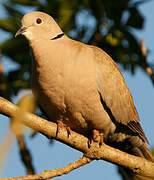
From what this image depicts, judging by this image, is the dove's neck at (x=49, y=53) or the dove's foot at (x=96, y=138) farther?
the dove's neck at (x=49, y=53)

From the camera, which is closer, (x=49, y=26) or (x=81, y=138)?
(x=81, y=138)

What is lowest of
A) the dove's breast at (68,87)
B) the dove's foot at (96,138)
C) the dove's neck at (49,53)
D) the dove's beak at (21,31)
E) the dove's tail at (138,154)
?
the dove's tail at (138,154)

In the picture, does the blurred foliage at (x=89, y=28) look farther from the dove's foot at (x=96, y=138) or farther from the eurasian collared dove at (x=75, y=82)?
the dove's foot at (x=96, y=138)

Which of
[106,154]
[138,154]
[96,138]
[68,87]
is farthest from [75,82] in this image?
[138,154]

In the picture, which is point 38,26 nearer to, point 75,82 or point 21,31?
point 21,31

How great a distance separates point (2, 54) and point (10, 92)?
0.42 m

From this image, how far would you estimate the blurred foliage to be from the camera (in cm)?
279

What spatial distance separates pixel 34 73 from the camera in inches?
107

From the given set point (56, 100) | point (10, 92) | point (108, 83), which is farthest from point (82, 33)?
point (10, 92)

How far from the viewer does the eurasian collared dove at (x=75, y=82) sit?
2.62m

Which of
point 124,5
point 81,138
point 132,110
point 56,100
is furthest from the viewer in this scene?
point 132,110

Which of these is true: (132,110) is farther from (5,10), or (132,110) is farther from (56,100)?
(5,10)

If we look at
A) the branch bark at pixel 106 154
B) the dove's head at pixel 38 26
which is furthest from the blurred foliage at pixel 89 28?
the branch bark at pixel 106 154

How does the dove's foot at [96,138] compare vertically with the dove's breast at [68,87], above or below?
below
